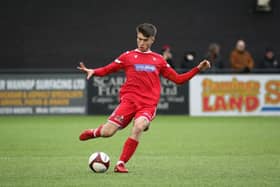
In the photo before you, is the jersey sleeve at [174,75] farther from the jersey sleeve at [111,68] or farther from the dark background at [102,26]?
the dark background at [102,26]

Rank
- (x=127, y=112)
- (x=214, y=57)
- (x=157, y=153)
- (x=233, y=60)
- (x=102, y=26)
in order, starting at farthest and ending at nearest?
1. (x=102, y=26)
2. (x=233, y=60)
3. (x=214, y=57)
4. (x=157, y=153)
5. (x=127, y=112)

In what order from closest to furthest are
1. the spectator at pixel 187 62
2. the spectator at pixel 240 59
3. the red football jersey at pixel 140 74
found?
the red football jersey at pixel 140 74 < the spectator at pixel 240 59 < the spectator at pixel 187 62

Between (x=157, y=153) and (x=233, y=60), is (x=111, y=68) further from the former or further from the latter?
(x=233, y=60)

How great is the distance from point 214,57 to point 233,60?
648mm

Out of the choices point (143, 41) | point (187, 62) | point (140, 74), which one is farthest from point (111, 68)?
point (187, 62)

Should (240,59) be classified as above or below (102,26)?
below

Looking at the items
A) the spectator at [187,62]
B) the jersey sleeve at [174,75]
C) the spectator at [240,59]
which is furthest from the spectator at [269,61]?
the jersey sleeve at [174,75]

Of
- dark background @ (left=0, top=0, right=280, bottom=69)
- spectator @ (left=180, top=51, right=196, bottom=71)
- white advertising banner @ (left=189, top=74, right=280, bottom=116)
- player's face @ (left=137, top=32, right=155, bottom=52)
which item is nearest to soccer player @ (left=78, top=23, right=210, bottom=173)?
player's face @ (left=137, top=32, right=155, bottom=52)

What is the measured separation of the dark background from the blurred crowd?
28.6 inches

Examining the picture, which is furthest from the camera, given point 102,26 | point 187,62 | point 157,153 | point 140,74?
point 102,26

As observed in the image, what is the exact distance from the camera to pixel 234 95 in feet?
78.6

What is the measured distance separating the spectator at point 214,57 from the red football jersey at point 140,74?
1385 centimetres

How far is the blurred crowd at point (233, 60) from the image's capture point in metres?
24.5

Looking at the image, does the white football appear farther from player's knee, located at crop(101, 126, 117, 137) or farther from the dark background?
the dark background
